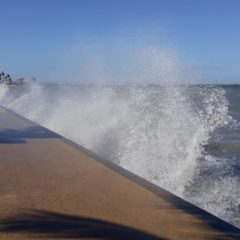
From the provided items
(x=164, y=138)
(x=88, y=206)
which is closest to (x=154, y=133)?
(x=164, y=138)

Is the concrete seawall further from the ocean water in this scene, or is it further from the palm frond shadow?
the ocean water

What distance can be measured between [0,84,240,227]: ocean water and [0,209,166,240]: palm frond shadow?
2.97 metres

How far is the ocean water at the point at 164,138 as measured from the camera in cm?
895

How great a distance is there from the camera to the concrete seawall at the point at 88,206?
13.9 ft

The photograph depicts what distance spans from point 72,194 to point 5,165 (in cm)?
226

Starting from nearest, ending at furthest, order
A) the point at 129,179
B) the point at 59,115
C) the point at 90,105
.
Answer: the point at 129,179 < the point at 59,115 < the point at 90,105

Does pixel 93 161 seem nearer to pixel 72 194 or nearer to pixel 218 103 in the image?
pixel 72 194

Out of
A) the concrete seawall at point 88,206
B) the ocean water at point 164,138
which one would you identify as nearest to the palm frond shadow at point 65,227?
the concrete seawall at point 88,206

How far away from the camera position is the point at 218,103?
19.2 m

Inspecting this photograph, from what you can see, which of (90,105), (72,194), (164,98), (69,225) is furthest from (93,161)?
(90,105)

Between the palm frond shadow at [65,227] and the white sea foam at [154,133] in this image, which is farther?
the white sea foam at [154,133]

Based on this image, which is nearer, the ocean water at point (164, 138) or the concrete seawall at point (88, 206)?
the concrete seawall at point (88, 206)

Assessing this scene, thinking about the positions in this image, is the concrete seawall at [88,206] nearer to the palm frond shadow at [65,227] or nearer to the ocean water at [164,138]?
the palm frond shadow at [65,227]

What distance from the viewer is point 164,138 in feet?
42.8
